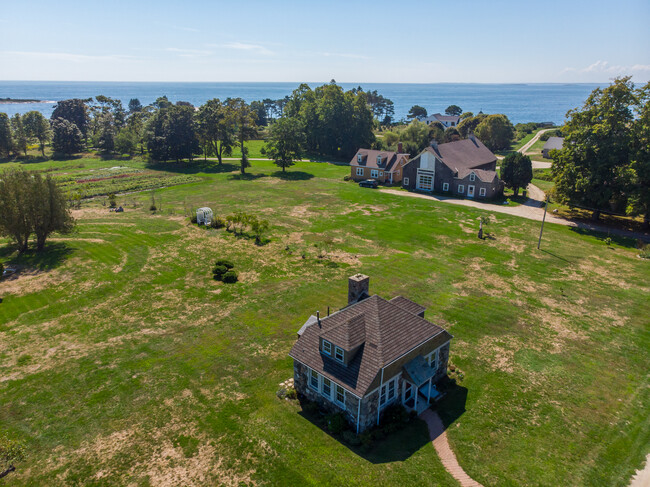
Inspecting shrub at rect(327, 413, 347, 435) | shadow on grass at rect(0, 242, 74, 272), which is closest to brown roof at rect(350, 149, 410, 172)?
shadow on grass at rect(0, 242, 74, 272)

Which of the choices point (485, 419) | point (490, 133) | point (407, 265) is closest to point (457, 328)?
point (485, 419)

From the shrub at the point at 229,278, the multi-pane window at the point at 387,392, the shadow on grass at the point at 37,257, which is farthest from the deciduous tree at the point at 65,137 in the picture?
the multi-pane window at the point at 387,392

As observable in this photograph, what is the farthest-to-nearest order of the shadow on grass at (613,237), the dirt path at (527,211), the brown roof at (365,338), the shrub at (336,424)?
the dirt path at (527,211), the shadow on grass at (613,237), the brown roof at (365,338), the shrub at (336,424)

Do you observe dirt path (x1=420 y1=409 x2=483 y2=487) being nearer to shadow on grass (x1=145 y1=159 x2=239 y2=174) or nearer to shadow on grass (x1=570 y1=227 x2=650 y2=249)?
shadow on grass (x1=570 y1=227 x2=650 y2=249)

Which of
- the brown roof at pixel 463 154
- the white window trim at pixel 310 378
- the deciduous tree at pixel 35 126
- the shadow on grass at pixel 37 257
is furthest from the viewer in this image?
the deciduous tree at pixel 35 126

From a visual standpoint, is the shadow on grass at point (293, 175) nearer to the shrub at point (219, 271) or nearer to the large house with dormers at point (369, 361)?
the shrub at point (219, 271)

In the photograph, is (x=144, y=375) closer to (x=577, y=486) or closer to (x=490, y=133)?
(x=577, y=486)
